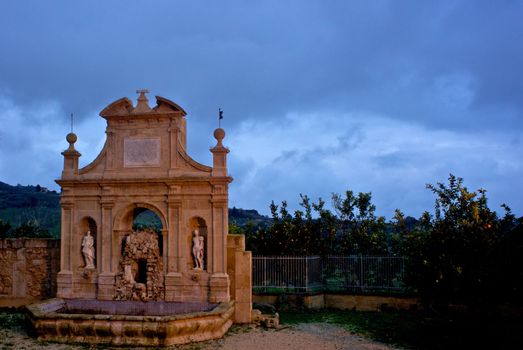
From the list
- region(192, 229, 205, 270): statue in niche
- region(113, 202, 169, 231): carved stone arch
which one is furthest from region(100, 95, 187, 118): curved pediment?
region(192, 229, 205, 270): statue in niche

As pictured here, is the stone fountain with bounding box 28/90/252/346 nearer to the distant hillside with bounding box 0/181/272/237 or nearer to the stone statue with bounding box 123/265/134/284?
the stone statue with bounding box 123/265/134/284

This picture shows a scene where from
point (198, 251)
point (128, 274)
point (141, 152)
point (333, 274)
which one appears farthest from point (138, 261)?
point (333, 274)

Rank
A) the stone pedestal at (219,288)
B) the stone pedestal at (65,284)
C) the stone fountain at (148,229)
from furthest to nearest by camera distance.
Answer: the stone pedestal at (65,284) < the stone fountain at (148,229) < the stone pedestal at (219,288)

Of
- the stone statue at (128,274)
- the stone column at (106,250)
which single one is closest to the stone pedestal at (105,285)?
the stone column at (106,250)

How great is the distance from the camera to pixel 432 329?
47.8ft

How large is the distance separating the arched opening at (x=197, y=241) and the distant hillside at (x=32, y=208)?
23.7m

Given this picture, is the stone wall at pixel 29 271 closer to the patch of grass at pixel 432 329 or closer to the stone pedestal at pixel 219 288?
the stone pedestal at pixel 219 288

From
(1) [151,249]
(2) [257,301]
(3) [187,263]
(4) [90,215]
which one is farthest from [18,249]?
(2) [257,301]

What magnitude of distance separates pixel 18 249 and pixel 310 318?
9951 mm

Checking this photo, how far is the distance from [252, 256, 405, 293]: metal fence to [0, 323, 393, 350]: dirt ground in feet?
13.7

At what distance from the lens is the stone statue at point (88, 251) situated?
1658 centimetres

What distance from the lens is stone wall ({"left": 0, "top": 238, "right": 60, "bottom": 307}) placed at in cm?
1750

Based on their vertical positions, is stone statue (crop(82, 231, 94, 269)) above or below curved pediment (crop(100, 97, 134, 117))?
below

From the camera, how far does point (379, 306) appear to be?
1870 centimetres
